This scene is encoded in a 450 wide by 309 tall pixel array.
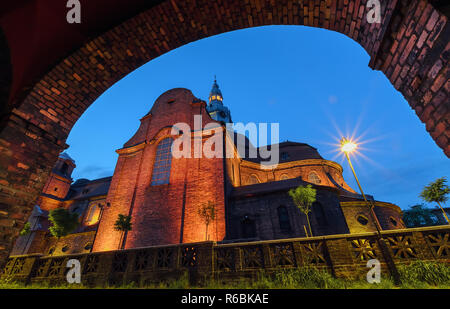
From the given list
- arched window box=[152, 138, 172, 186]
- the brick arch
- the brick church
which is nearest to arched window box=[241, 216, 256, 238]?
the brick church

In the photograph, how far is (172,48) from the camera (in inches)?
172

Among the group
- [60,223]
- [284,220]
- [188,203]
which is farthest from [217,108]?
[60,223]

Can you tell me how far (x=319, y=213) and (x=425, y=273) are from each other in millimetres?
10858

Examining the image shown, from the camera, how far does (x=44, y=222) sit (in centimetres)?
2420

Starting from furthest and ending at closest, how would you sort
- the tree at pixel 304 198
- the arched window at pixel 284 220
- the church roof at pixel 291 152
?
the church roof at pixel 291 152, the arched window at pixel 284 220, the tree at pixel 304 198

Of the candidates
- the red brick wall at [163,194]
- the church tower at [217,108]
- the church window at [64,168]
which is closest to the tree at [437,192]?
the red brick wall at [163,194]

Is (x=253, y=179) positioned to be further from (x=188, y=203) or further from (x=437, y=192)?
(x=437, y=192)

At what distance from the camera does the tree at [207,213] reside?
1301cm

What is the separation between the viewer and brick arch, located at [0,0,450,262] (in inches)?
88.6

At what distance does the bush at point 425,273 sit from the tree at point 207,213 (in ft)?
32.1

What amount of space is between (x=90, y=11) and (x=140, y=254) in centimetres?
718

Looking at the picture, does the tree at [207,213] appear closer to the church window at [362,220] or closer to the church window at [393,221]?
the church window at [362,220]

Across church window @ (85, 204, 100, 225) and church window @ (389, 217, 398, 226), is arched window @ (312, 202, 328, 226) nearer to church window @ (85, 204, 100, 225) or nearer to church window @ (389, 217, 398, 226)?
church window @ (389, 217, 398, 226)

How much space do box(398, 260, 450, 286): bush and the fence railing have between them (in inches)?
7.0
